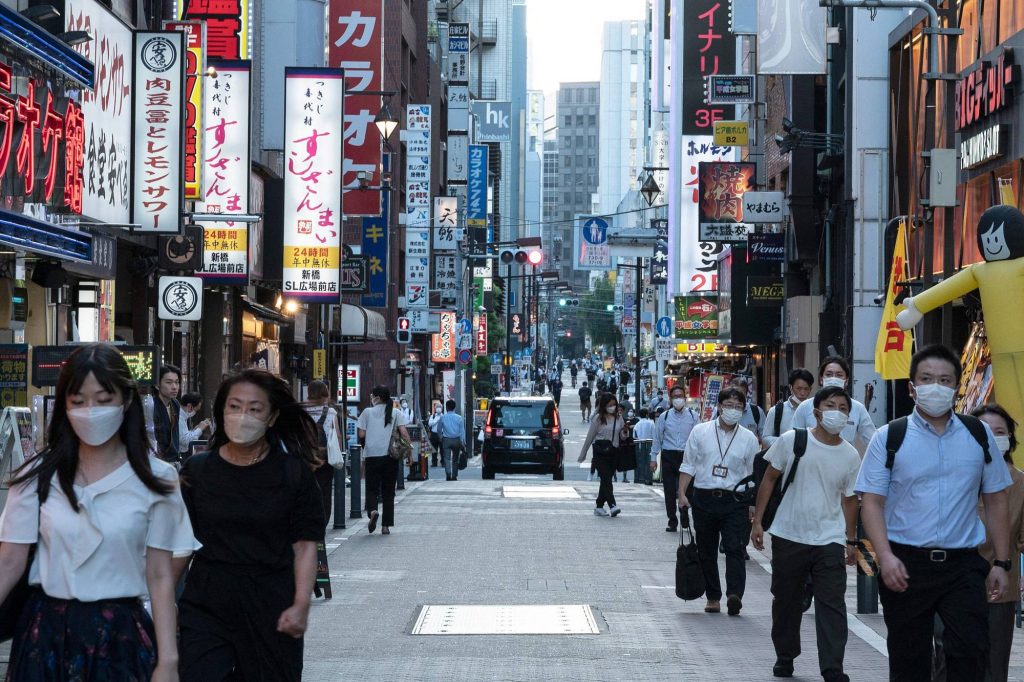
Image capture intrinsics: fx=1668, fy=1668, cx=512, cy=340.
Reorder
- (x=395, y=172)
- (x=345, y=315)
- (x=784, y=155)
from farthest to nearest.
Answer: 1. (x=395, y=172)
2. (x=345, y=315)
3. (x=784, y=155)

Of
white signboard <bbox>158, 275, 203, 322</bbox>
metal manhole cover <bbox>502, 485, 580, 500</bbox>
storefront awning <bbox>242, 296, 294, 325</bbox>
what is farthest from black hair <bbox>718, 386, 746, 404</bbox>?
storefront awning <bbox>242, 296, 294, 325</bbox>

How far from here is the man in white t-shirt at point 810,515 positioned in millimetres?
9828

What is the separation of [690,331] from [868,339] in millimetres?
17510

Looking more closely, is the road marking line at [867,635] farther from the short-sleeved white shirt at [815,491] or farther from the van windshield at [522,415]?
the van windshield at [522,415]

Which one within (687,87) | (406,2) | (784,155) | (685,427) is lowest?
(685,427)

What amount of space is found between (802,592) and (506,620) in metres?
2.73

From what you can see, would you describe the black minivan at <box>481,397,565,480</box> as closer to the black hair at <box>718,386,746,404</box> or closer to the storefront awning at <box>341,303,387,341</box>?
the storefront awning at <box>341,303,387,341</box>

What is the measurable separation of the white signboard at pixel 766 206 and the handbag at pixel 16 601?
93.3 feet

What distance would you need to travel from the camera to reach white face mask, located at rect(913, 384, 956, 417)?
728 centimetres

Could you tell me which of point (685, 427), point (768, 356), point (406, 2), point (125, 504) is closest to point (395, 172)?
point (406, 2)

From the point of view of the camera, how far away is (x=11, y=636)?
5016 millimetres

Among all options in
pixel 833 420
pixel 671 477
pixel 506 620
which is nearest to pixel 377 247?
pixel 671 477

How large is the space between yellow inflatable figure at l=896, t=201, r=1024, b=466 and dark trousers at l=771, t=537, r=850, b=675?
2060 millimetres

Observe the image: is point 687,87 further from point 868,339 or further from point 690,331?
point 868,339
